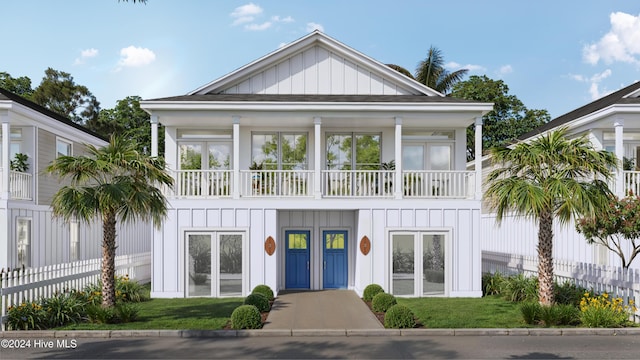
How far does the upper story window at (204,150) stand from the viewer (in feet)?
68.6

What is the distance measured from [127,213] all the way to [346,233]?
8.82 m

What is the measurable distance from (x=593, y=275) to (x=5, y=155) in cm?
1848

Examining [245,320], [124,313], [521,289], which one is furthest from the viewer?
[521,289]

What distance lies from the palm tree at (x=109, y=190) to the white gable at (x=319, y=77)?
7415 millimetres

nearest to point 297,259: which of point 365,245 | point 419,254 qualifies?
point 365,245

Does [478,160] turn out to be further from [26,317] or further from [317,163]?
[26,317]

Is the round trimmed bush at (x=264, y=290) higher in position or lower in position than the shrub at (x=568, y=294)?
lower

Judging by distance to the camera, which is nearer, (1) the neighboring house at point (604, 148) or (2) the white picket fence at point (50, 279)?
(2) the white picket fence at point (50, 279)

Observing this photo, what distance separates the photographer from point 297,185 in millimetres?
20109

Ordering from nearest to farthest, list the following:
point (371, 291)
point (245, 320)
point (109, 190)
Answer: point (245, 320)
point (109, 190)
point (371, 291)

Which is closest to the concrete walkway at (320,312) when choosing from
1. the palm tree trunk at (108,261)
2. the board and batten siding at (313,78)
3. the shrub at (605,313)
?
the palm tree trunk at (108,261)

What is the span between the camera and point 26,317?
12.9 metres

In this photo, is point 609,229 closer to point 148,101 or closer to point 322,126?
point 322,126

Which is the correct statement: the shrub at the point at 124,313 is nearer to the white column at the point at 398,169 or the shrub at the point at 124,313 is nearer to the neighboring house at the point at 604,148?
the white column at the point at 398,169
